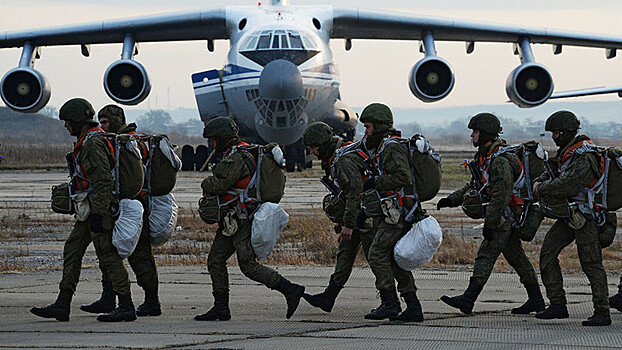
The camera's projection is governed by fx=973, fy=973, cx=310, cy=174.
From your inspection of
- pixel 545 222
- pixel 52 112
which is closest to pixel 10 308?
pixel 545 222

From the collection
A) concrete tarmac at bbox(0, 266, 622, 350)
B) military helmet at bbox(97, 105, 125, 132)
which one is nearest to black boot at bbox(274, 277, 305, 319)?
concrete tarmac at bbox(0, 266, 622, 350)

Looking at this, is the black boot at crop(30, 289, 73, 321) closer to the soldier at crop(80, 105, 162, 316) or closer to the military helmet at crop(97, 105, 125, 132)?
the soldier at crop(80, 105, 162, 316)

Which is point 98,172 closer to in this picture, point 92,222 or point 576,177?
Answer: point 92,222

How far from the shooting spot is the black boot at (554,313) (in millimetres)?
7285

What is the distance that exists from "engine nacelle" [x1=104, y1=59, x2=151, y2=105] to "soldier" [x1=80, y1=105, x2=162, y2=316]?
561 inches

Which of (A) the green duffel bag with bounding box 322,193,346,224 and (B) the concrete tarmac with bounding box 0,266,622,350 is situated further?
(A) the green duffel bag with bounding box 322,193,346,224

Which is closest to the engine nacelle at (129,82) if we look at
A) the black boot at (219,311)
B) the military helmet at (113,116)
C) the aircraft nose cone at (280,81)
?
the aircraft nose cone at (280,81)

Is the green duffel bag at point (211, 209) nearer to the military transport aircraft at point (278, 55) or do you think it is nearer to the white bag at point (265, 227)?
the white bag at point (265, 227)

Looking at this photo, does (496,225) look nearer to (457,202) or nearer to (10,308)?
(457,202)

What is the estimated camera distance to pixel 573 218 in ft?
23.6

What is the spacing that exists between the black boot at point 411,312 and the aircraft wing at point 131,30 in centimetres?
1708

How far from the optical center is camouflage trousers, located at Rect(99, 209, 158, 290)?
25.1ft

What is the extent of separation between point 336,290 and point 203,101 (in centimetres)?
1844

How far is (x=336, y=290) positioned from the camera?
775 centimetres
